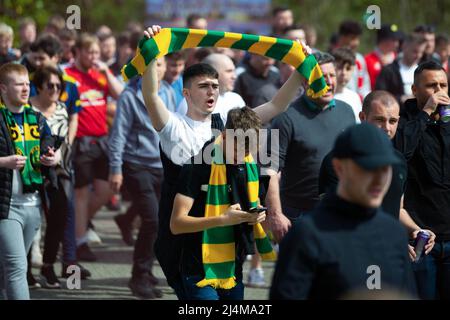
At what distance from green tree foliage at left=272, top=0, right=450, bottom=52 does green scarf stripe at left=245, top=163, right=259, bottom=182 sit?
18.0m

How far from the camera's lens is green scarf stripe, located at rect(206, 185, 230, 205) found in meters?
5.96

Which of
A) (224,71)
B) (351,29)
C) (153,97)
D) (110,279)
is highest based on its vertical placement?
(351,29)

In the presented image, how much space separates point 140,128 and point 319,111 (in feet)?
7.97

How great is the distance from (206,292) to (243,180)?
2.24 ft

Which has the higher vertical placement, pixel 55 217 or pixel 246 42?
pixel 246 42

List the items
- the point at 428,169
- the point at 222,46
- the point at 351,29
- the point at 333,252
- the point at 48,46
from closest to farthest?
the point at 333,252, the point at 222,46, the point at 428,169, the point at 48,46, the point at 351,29

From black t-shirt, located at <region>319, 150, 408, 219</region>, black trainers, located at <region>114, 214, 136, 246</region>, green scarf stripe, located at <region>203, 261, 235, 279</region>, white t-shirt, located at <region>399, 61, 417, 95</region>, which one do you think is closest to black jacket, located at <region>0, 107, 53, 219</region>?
green scarf stripe, located at <region>203, 261, 235, 279</region>

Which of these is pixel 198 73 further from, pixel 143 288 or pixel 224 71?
pixel 143 288

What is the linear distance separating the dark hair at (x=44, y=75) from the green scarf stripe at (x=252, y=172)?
3.75m

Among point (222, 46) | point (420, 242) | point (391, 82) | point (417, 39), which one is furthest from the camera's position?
point (417, 39)

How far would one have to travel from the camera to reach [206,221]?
19.2ft

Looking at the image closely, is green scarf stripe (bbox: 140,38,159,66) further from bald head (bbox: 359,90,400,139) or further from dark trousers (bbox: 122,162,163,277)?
dark trousers (bbox: 122,162,163,277)

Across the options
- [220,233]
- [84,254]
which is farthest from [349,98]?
[84,254]

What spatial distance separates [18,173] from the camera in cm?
767
